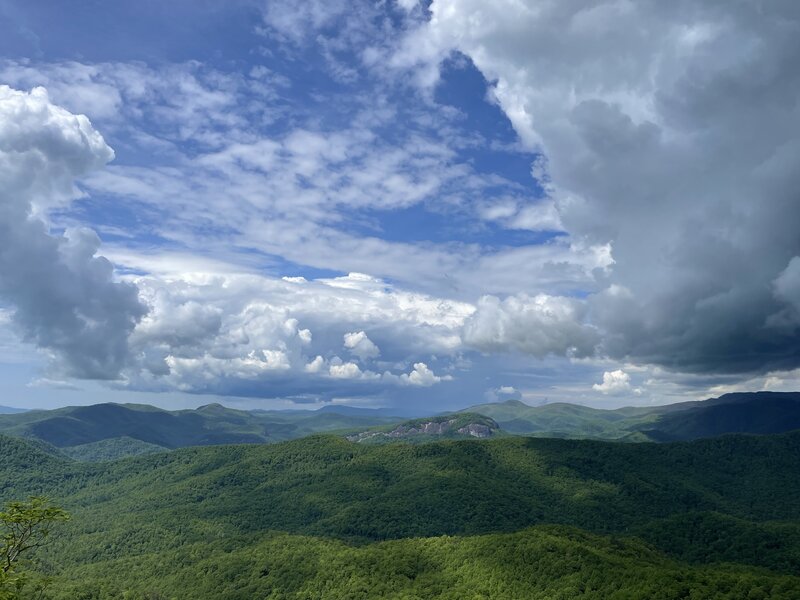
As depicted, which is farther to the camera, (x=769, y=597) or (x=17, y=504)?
(x=769, y=597)

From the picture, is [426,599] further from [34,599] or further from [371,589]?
[34,599]

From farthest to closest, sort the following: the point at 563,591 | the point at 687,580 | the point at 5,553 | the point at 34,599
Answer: the point at 34,599 < the point at 563,591 < the point at 687,580 < the point at 5,553

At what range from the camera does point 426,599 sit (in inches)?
7446

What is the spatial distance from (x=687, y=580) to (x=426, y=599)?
82.8m

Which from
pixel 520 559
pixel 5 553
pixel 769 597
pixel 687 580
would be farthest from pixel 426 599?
pixel 5 553

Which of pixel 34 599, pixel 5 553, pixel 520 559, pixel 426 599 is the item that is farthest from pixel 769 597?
pixel 34 599

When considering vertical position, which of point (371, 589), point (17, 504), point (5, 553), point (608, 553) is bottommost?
point (371, 589)

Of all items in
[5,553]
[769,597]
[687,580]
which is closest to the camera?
[5,553]

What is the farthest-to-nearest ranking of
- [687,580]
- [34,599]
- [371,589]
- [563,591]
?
[371,589]
[34,599]
[563,591]
[687,580]

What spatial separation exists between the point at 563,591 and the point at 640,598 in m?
27.8

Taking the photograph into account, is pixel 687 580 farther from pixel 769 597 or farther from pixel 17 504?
pixel 17 504

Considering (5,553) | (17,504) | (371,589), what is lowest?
(371,589)

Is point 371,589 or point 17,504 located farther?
point 371,589

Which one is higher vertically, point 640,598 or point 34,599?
point 640,598
